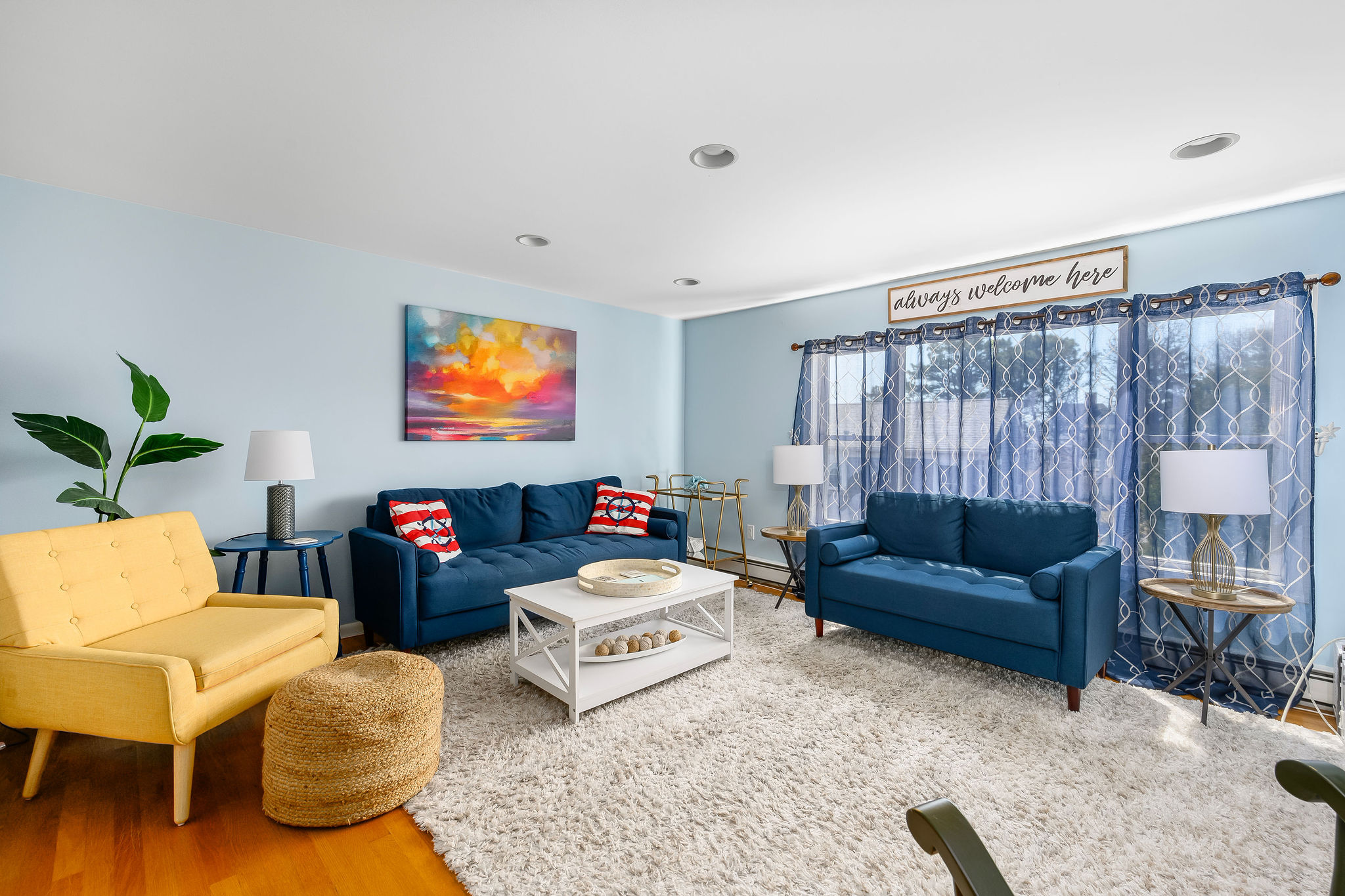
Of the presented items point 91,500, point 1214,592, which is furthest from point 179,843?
point 1214,592

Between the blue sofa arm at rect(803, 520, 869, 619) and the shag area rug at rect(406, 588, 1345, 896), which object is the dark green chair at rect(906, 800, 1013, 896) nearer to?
the shag area rug at rect(406, 588, 1345, 896)

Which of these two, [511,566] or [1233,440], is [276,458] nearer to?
[511,566]

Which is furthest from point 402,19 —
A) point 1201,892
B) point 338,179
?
point 1201,892

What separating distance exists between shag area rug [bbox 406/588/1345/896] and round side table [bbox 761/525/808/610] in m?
1.27

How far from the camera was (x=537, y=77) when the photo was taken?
1938 mm

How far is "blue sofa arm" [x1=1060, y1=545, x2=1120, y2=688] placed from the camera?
8.51 ft

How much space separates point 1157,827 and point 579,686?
2.10 meters

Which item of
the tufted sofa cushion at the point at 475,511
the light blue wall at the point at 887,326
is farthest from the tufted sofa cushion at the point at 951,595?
the tufted sofa cushion at the point at 475,511

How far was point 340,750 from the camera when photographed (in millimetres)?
1845

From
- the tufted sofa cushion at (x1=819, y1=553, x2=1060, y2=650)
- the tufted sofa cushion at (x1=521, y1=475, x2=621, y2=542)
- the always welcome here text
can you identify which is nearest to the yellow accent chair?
the tufted sofa cushion at (x1=521, y1=475, x2=621, y2=542)

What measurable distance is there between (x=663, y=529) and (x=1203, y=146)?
3.58 meters

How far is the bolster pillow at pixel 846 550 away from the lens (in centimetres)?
350

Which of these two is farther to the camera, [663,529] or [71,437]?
[663,529]

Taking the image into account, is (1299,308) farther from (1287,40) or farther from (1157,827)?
(1157,827)
